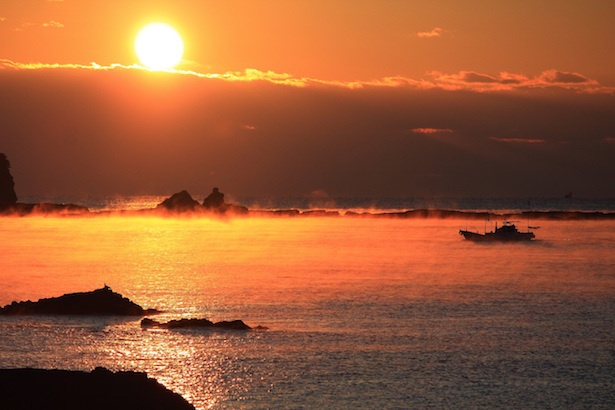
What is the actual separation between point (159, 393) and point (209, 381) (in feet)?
56.5

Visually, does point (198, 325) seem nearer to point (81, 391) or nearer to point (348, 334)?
point (348, 334)

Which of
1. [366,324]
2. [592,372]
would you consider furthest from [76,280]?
[592,372]

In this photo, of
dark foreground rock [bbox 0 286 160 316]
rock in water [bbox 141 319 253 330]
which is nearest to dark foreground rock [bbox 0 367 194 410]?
rock in water [bbox 141 319 253 330]

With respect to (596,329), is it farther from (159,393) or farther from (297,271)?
(297,271)

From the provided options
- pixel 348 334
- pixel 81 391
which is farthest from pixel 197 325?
pixel 81 391

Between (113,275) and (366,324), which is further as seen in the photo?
(113,275)

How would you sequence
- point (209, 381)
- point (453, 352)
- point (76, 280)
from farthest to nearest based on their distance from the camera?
point (76, 280), point (453, 352), point (209, 381)

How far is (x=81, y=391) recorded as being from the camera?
2967 cm

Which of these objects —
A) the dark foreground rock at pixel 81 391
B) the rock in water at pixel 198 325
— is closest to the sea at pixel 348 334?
the rock in water at pixel 198 325

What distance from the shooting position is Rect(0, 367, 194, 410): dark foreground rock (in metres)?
29.3

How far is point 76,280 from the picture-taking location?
110500mm

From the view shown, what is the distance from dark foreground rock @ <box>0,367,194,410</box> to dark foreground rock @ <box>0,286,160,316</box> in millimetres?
40152

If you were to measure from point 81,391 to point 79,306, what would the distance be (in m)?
42.2

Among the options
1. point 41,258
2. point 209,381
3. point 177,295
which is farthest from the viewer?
point 41,258
